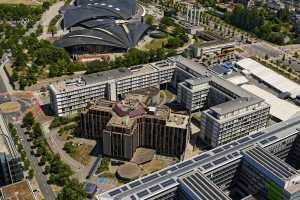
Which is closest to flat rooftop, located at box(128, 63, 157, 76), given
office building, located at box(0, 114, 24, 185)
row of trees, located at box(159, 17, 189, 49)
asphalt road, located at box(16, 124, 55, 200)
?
asphalt road, located at box(16, 124, 55, 200)

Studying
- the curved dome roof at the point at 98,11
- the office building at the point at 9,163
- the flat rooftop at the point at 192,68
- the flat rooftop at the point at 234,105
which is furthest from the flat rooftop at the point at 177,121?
the curved dome roof at the point at 98,11

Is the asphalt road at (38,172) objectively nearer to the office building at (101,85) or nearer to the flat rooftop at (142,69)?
the office building at (101,85)

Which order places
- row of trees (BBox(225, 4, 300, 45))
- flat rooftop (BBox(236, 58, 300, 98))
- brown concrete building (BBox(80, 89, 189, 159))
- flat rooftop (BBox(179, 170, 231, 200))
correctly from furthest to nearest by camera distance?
1. row of trees (BBox(225, 4, 300, 45))
2. flat rooftop (BBox(236, 58, 300, 98))
3. brown concrete building (BBox(80, 89, 189, 159))
4. flat rooftop (BBox(179, 170, 231, 200))

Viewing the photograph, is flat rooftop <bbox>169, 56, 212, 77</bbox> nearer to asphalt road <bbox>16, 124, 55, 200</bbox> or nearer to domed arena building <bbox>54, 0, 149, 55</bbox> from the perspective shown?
domed arena building <bbox>54, 0, 149, 55</bbox>

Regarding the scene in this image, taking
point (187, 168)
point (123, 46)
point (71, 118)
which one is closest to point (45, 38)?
point (123, 46)

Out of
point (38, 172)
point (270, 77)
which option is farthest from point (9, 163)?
point (270, 77)
